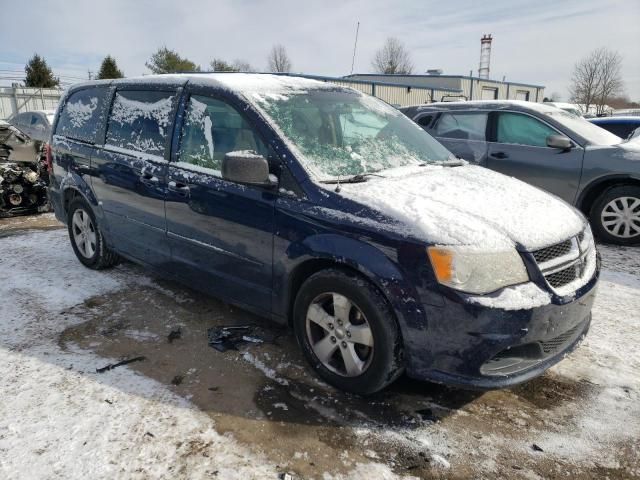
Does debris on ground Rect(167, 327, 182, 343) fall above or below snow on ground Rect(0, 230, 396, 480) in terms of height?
above

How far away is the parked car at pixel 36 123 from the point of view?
478 inches

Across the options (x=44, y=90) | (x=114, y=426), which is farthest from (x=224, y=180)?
(x=44, y=90)

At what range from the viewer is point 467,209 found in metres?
2.66

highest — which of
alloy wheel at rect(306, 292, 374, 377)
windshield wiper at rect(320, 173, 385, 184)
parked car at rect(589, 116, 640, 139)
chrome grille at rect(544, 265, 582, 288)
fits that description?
parked car at rect(589, 116, 640, 139)

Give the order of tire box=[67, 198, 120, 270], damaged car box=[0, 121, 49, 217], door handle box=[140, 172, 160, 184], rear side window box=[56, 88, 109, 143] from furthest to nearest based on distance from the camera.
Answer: damaged car box=[0, 121, 49, 217], tire box=[67, 198, 120, 270], rear side window box=[56, 88, 109, 143], door handle box=[140, 172, 160, 184]

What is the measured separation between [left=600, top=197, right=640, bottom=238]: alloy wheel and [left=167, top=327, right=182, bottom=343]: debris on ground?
494cm

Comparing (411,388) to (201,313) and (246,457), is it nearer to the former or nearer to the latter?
(246,457)

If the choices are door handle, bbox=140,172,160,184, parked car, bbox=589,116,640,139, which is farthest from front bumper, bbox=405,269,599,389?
parked car, bbox=589,116,640,139

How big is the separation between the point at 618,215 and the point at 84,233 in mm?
5876

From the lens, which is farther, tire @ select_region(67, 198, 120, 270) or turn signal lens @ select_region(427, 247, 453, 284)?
tire @ select_region(67, 198, 120, 270)

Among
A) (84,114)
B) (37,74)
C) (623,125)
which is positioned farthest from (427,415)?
(37,74)

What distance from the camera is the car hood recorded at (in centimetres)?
244

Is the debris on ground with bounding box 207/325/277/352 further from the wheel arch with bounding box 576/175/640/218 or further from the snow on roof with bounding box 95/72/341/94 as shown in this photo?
the wheel arch with bounding box 576/175/640/218

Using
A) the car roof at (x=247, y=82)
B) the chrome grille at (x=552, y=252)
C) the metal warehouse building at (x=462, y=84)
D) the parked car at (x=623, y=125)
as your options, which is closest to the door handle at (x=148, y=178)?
the car roof at (x=247, y=82)
